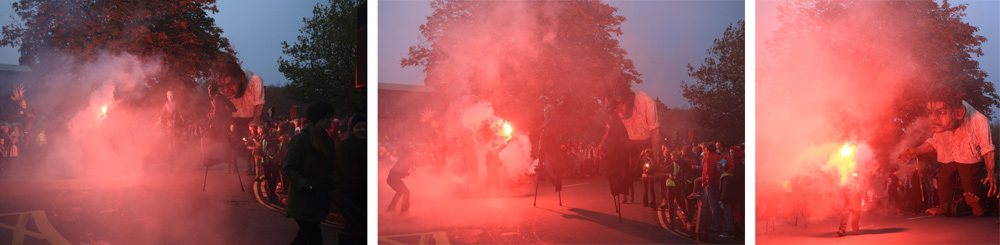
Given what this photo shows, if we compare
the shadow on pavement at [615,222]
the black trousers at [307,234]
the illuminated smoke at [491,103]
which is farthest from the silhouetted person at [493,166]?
the black trousers at [307,234]

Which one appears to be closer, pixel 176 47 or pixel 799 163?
pixel 176 47

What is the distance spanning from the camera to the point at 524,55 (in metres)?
4.04

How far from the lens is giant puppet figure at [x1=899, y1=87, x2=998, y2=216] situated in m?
4.12

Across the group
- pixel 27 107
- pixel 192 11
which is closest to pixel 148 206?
pixel 27 107

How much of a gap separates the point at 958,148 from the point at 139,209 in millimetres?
5845

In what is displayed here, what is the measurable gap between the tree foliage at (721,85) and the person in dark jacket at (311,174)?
2.56 m

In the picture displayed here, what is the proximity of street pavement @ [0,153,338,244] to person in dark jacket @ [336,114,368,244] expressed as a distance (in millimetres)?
153

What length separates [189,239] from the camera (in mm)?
3799

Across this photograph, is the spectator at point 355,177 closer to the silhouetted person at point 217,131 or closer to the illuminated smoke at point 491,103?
the illuminated smoke at point 491,103

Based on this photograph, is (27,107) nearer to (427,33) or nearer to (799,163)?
Result: (427,33)

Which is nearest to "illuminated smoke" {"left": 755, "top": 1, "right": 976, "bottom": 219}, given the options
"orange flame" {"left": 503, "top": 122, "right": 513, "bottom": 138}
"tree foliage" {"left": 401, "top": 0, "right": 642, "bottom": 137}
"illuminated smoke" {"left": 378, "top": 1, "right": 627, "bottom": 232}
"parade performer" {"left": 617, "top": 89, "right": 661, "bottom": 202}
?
"parade performer" {"left": 617, "top": 89, "right": 661, "bottom": 202}

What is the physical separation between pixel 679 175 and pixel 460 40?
1880 millimetres

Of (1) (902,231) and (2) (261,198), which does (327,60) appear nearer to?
(2) (261,198)

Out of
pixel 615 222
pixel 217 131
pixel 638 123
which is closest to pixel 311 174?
pixel 217 131
